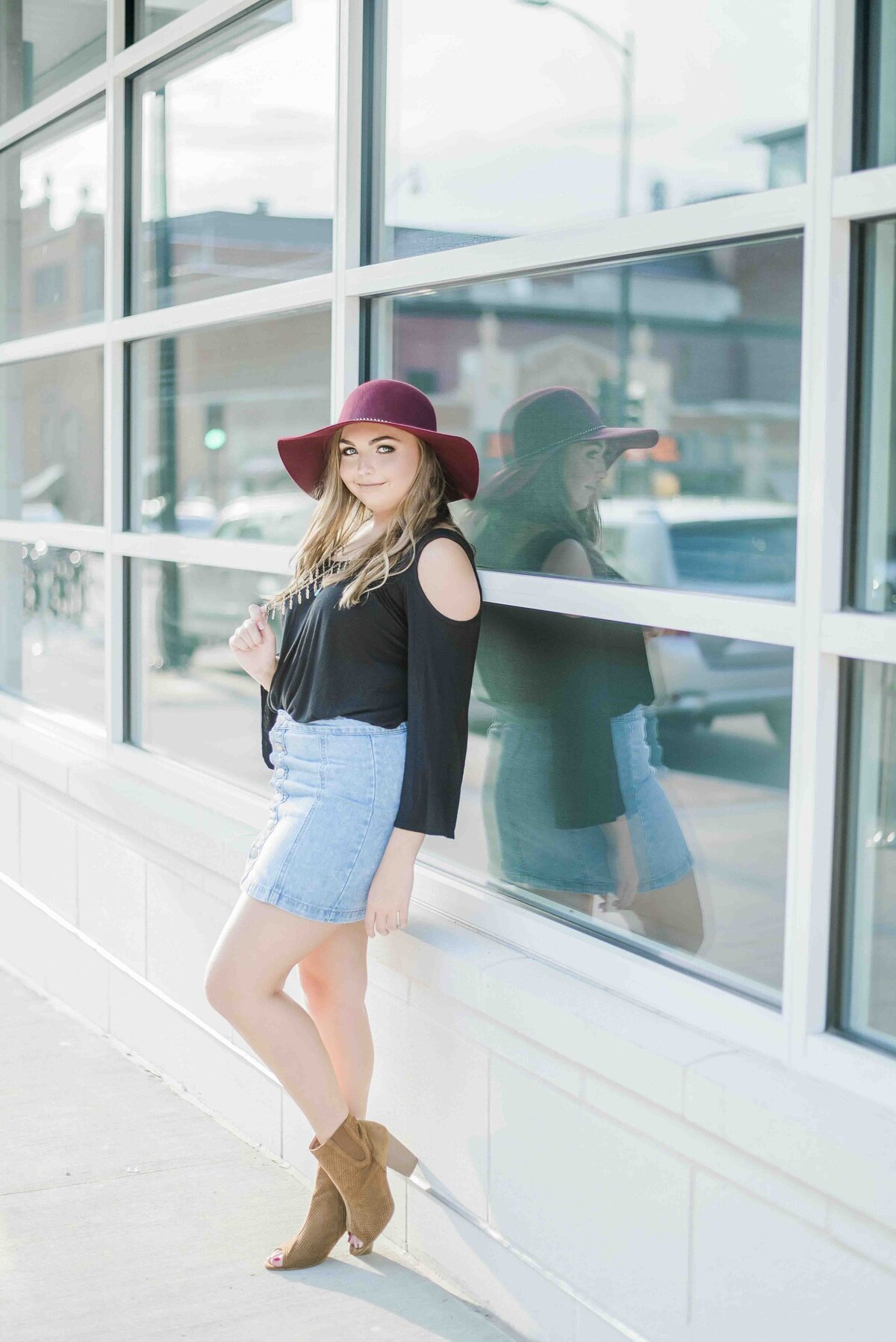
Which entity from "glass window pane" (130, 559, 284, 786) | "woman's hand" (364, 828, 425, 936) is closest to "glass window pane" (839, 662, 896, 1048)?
"woman's hand" (364, 828, 425, 936)

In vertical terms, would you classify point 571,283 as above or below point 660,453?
above

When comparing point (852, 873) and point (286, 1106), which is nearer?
point (852, 873)

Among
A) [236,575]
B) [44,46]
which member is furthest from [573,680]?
[44,46]

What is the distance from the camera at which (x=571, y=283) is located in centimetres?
288

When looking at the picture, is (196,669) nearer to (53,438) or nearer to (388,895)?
(53,438)

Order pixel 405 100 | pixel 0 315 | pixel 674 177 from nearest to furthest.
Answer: pixel 674 177
pixel 405 100
pixel 0 315

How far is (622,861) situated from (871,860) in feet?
2.17

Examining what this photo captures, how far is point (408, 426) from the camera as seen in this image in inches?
112

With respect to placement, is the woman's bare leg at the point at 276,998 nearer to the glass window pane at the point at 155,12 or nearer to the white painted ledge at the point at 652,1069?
the white painted ledge at the point at 652,1069

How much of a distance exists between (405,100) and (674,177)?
1.03 metres

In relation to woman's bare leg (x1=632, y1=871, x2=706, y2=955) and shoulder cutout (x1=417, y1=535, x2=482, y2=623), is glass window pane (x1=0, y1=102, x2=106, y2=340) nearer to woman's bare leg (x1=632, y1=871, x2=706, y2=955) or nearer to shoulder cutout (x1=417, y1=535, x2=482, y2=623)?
shoulder cutout (x1=417, y1=535, x2=482, y2=623)

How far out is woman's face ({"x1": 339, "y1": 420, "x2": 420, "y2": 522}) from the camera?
2916 millimetres

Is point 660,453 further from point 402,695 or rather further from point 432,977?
point 432,977

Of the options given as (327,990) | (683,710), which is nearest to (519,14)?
(683,710)
